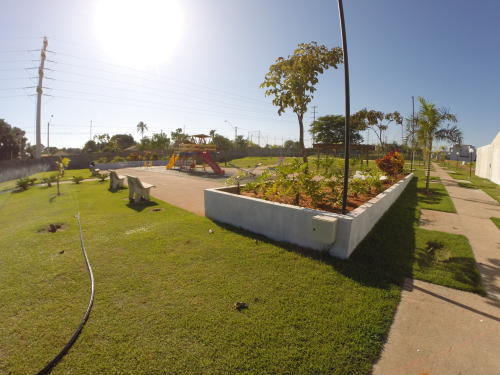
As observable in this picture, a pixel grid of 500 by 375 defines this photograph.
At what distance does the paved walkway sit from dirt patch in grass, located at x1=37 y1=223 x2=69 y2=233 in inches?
233

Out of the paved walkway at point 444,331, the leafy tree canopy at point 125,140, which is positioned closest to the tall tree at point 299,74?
the paved walkway at point 444,331

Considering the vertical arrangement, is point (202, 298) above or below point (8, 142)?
below

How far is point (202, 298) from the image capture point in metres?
2.84

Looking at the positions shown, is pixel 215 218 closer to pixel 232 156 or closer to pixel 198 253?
pixel 198 253

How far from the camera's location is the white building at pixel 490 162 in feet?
45.3

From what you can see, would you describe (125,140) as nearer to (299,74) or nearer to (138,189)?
(138,189)

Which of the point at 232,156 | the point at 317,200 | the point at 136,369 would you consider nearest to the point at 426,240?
the point at 317,200

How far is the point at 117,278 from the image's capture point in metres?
3.27

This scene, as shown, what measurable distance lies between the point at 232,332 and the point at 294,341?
572 mm

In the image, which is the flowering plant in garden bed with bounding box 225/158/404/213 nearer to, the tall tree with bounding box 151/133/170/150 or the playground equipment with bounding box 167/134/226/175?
the playground equipment with bounding box 167/134/226/175

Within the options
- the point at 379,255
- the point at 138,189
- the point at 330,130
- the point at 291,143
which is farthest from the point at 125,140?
the point at 379,255

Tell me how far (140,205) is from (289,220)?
5080 millimetres

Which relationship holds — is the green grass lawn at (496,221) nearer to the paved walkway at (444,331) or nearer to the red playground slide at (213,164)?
the paved walkway at (444,331)

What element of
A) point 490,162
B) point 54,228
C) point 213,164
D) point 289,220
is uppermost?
point 490,162
